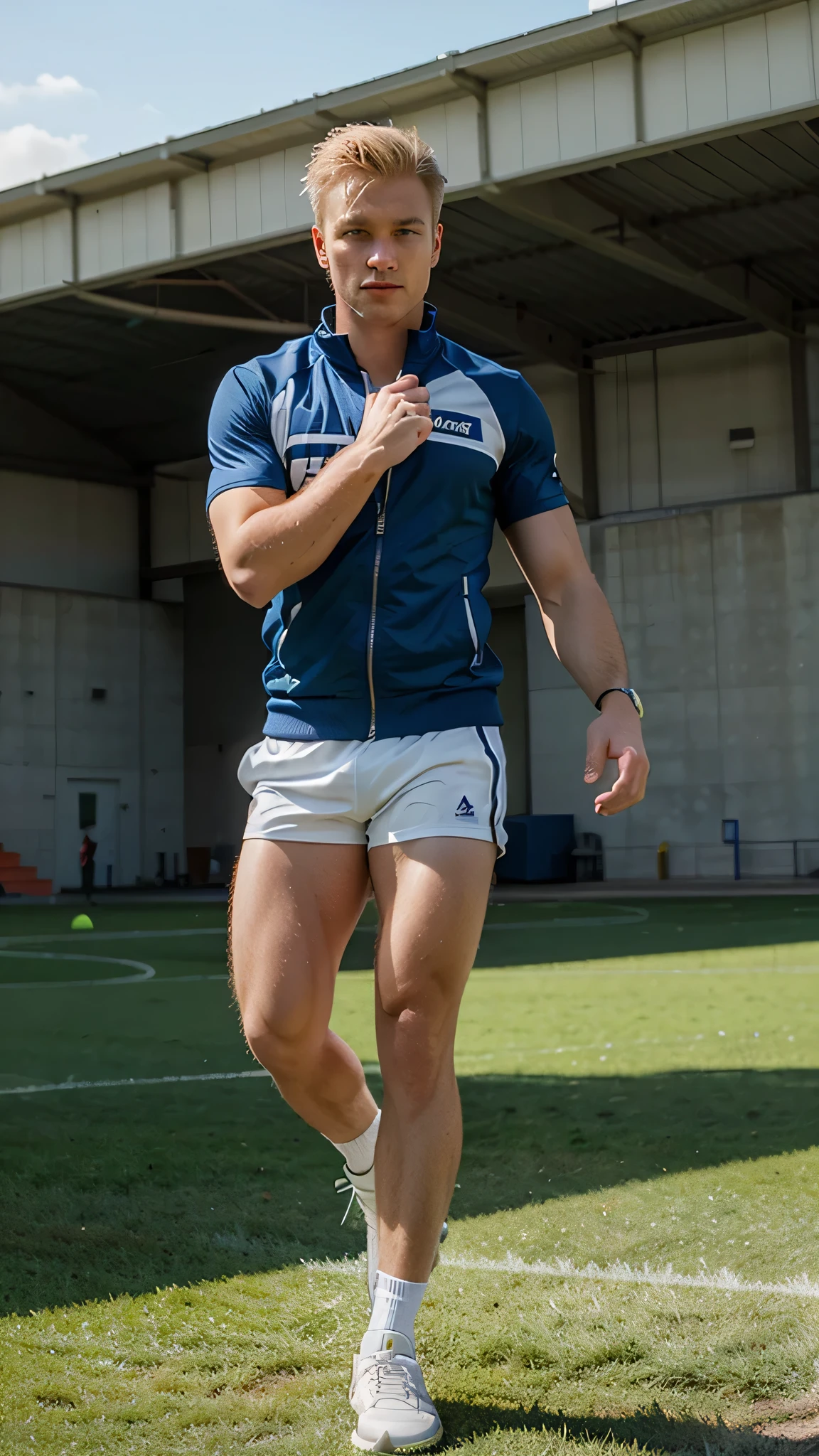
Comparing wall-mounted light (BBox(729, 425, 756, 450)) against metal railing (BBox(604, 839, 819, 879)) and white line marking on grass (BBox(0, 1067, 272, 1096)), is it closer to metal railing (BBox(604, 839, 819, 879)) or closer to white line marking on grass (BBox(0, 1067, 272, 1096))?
metal railing (BBox(604, 839, 819, 879))

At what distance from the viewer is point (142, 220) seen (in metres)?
26.0

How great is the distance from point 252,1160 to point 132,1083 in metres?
1.89

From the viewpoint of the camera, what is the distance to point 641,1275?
3699mm

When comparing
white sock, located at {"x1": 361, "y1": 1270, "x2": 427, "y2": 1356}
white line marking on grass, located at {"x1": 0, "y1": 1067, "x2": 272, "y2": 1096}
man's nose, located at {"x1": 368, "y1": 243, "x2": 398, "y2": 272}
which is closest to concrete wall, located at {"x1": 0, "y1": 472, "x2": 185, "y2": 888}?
white line marking on grass, located at {"x1": 0, "y1": 1067, "x2": 272, "y2": 1096}

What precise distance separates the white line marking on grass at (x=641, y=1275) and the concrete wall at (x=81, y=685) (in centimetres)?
3614

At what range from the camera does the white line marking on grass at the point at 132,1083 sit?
22.1ft

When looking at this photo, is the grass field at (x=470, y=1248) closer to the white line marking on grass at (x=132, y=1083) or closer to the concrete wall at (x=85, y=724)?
the white line marking on grass at (x=132, y=1083)

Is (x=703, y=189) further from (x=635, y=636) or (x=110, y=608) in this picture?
(x=110, y=608)

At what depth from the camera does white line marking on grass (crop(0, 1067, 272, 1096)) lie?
22.1 ft

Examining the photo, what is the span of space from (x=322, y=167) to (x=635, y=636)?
101ft

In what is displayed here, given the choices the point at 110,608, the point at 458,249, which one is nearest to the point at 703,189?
the point at 458,249

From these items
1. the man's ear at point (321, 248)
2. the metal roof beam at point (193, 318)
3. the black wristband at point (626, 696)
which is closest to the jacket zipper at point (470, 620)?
the black wristband at point (626, 696)

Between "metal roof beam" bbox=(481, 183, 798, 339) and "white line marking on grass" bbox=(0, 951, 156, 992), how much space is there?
1369cm

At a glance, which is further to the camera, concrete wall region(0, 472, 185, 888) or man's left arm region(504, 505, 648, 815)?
concrete wall region(0, 472, 185, 888)
